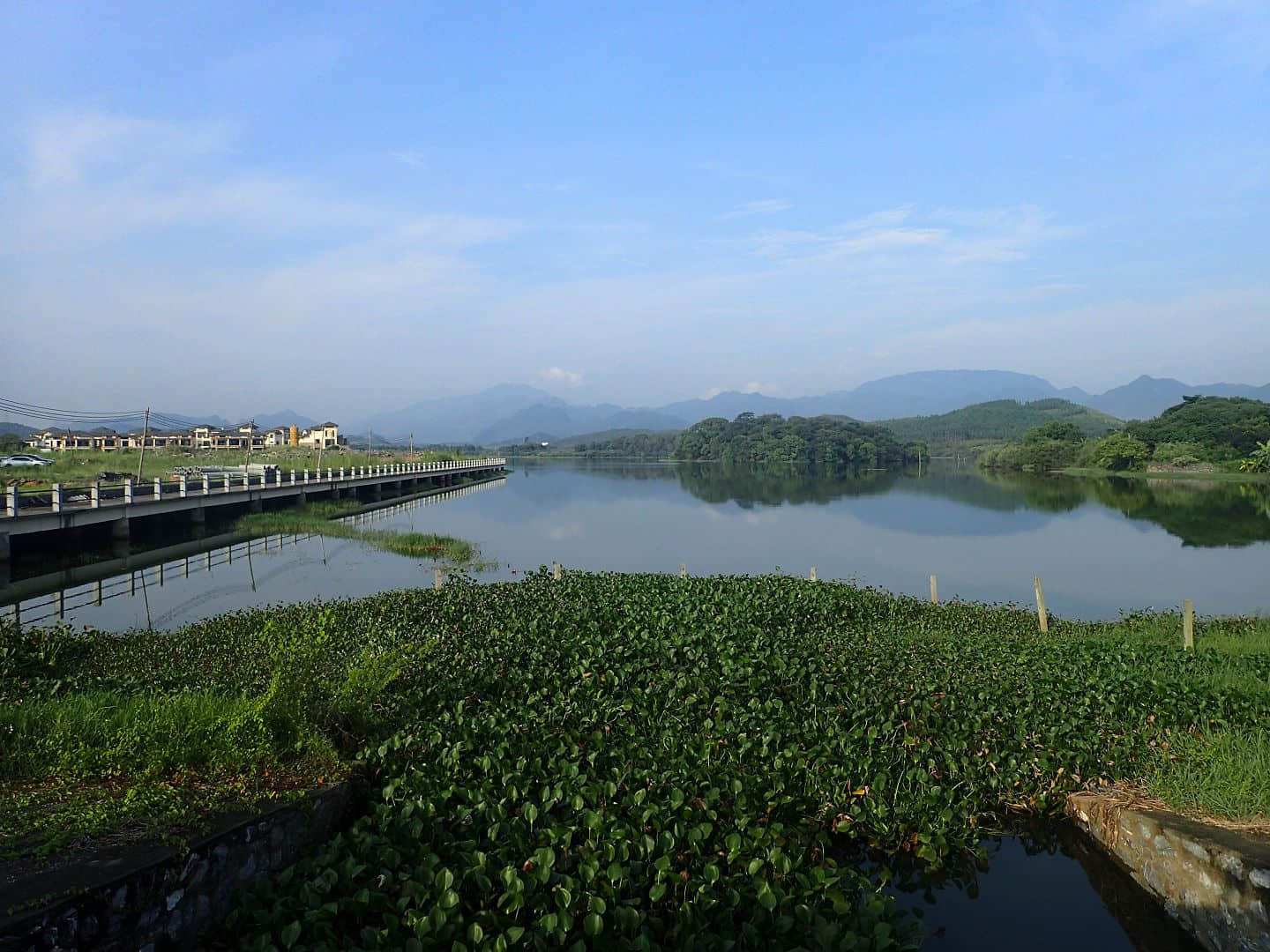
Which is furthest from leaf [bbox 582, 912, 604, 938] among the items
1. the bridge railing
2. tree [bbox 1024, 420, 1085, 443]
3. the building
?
tree [bbox 1024, 420, 1085, 443]

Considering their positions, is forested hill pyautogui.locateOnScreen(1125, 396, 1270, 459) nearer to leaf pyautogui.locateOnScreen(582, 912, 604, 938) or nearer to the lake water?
the lake water

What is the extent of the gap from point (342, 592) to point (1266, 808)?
17913 millimetres

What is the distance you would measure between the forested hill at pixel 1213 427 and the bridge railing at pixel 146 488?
75477 millimetres

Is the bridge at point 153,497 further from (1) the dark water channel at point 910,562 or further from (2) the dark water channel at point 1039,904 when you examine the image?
(2) the dark water channel at point 1039,904

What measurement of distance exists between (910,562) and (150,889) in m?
25.4

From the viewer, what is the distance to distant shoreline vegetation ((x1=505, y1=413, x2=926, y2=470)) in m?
116

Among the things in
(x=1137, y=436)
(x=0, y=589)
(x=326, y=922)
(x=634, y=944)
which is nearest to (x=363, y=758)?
(x=326, y=922)

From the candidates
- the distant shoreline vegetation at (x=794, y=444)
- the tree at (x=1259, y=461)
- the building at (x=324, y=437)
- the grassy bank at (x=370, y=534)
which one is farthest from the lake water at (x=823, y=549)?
the distant shoreline vegetation at (x=794, y=444)

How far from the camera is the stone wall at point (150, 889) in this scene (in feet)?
11.7

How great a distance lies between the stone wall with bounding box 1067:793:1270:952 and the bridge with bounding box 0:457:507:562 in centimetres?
2294

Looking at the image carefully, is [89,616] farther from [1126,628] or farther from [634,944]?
[1126,628]

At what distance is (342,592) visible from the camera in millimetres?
19578

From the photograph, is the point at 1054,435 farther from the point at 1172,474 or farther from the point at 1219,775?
the point at 1219,775

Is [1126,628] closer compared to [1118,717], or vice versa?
[1118,717]
